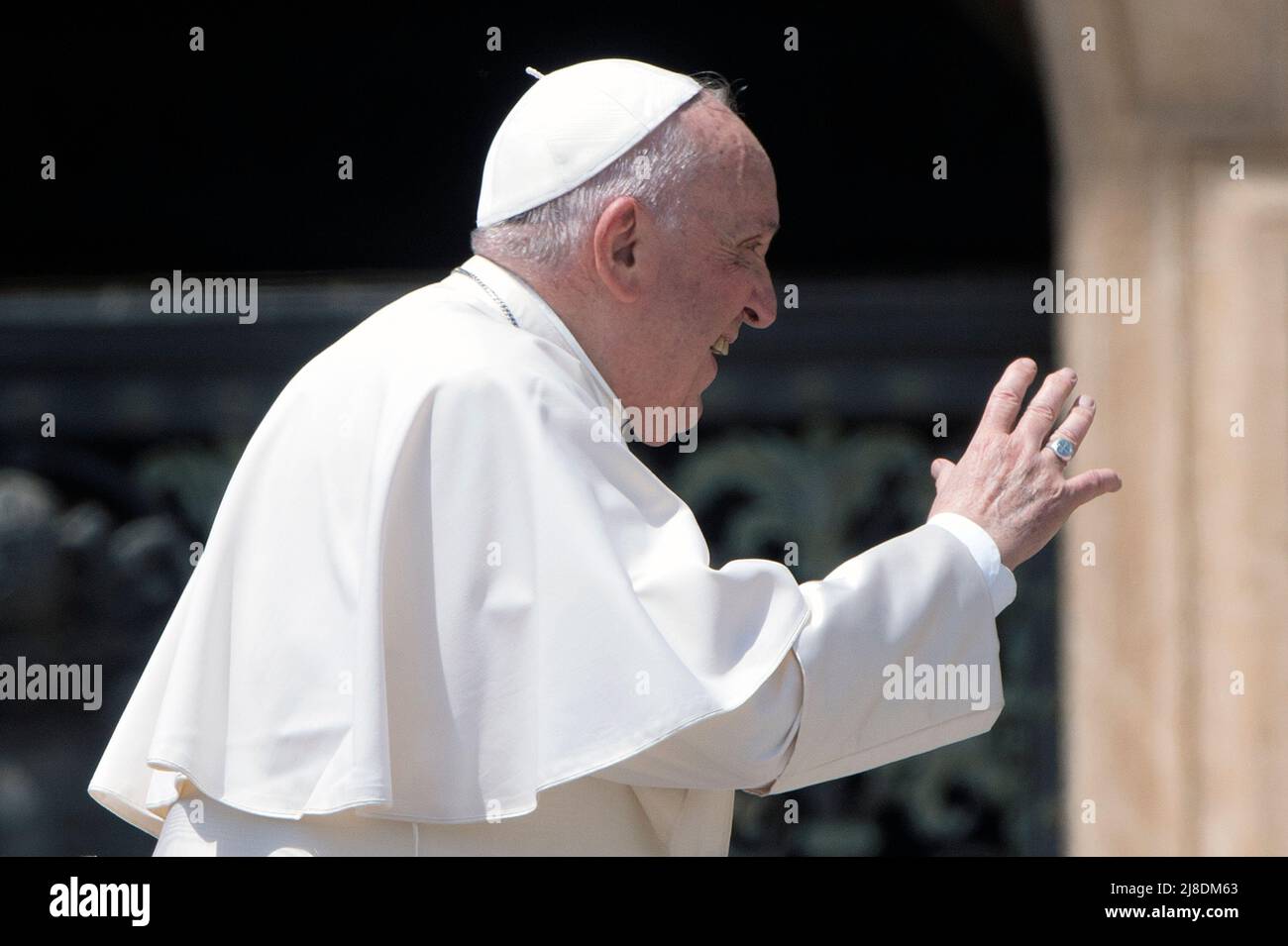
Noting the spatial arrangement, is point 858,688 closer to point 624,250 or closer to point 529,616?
point 529,616

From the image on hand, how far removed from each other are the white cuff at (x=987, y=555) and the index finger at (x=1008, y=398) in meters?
0.17

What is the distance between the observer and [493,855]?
2717 millimetres

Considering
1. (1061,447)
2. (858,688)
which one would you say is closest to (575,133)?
(1061,447)

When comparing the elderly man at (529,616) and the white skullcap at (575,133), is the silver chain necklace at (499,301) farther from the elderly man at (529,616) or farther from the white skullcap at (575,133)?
the white skullcap at (575,133)

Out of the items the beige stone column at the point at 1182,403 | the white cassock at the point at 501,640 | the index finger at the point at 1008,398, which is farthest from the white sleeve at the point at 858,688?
the beige stone column at the point at 1182,403

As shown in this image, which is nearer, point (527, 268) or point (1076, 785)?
point (527, 268)

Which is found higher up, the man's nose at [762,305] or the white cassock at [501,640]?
the man's nose at [762,305]

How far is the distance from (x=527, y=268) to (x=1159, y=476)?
273cm

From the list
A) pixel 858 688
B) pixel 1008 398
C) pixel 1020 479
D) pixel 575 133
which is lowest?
pixel 858 688

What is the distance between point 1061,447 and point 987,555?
0.67 feet

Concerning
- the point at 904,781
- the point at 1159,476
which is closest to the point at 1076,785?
the point at 904,781

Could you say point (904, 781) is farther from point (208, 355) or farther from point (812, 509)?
point (208, 355)

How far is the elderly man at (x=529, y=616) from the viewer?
2.59 m

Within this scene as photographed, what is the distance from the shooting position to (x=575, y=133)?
3139mm
